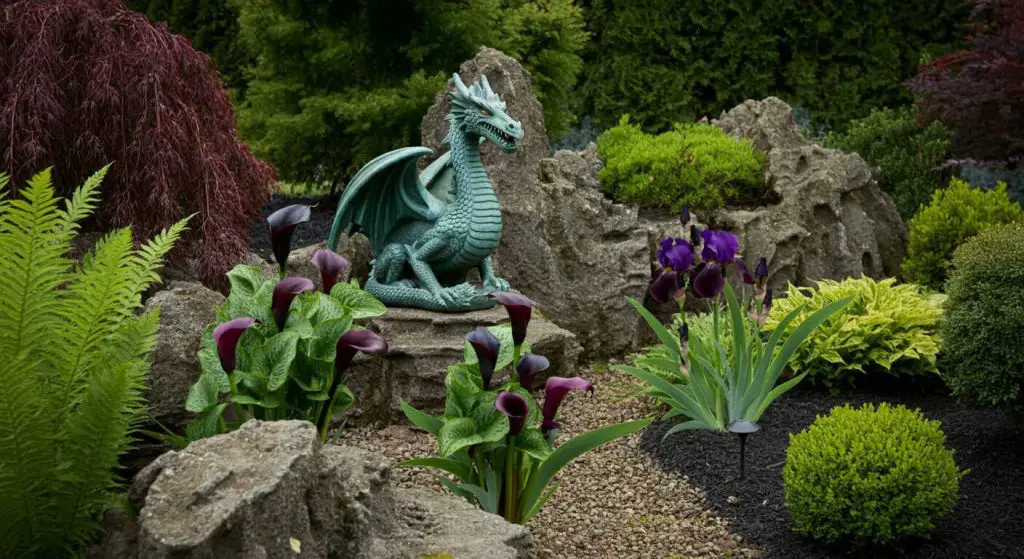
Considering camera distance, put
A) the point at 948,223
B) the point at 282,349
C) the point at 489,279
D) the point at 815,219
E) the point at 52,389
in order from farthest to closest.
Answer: the point at 815,219 < the point at 948,223 < the point at 489,279 < the point at 282,349 < the point at 52,389

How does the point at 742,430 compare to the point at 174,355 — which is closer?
the point at 174,355

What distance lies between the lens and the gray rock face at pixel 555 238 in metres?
5.71

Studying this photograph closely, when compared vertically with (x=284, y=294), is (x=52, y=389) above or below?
below

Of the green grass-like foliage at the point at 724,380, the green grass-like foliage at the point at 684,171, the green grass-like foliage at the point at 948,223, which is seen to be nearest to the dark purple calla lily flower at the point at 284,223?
the green grass-like foliage at the point at 724,380

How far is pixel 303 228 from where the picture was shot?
7191 mm

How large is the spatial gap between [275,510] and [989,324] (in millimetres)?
3045

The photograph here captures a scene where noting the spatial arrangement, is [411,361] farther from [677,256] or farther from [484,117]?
[677,256]

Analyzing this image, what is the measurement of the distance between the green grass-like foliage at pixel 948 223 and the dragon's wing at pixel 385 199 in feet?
10.8

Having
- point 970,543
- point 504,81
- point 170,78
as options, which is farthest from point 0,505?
point 504,81

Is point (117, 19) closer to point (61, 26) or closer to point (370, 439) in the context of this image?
point (61, 26)

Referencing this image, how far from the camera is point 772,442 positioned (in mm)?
4391

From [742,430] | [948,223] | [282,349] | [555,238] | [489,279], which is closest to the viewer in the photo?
[282,349]

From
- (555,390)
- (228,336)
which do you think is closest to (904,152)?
(555,390)

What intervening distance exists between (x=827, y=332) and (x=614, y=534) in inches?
77.2
